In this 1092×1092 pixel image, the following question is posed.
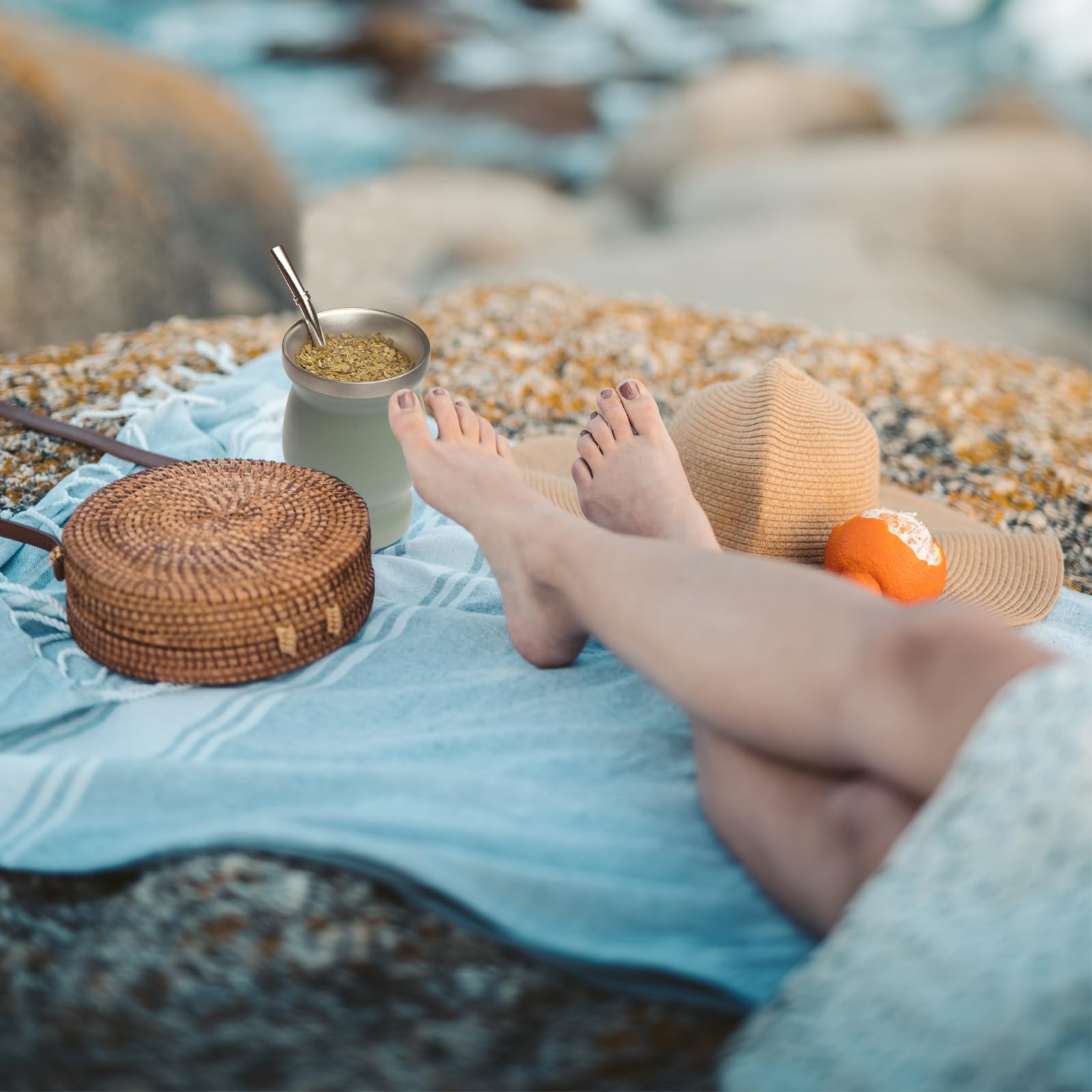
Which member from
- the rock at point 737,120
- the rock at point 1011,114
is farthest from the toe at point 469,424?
the rock at point 1011,114

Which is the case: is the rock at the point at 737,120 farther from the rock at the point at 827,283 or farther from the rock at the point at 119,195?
the rock at the point at 119,195

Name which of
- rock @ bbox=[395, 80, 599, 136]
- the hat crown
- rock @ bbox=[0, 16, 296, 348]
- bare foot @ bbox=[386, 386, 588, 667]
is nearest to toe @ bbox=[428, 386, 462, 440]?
bare foot @ bbox=[386, 386, 588, 667]

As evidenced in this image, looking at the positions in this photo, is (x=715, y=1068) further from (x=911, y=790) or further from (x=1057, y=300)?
(x=1057, y=300)

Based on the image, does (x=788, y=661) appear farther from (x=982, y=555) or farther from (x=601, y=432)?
(x=982, y=555)

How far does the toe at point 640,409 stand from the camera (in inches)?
66.4

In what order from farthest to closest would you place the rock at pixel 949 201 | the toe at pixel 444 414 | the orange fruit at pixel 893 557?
the rock at pixel 949 201
the toe at pixel 444 414
the orange fruit at pixel 893 557

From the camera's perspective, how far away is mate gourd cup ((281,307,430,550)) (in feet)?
5.00

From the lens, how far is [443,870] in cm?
103

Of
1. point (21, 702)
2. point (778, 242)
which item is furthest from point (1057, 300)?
point (21, 702)

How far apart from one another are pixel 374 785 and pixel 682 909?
37cm

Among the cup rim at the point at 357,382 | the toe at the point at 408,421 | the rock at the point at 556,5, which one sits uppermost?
the rock at the point at 556,5

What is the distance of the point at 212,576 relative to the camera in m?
1.28

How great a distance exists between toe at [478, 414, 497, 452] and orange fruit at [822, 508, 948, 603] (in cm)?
60

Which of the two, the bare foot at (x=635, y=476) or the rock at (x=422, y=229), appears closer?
the bare foot at (x=635, y=476)
